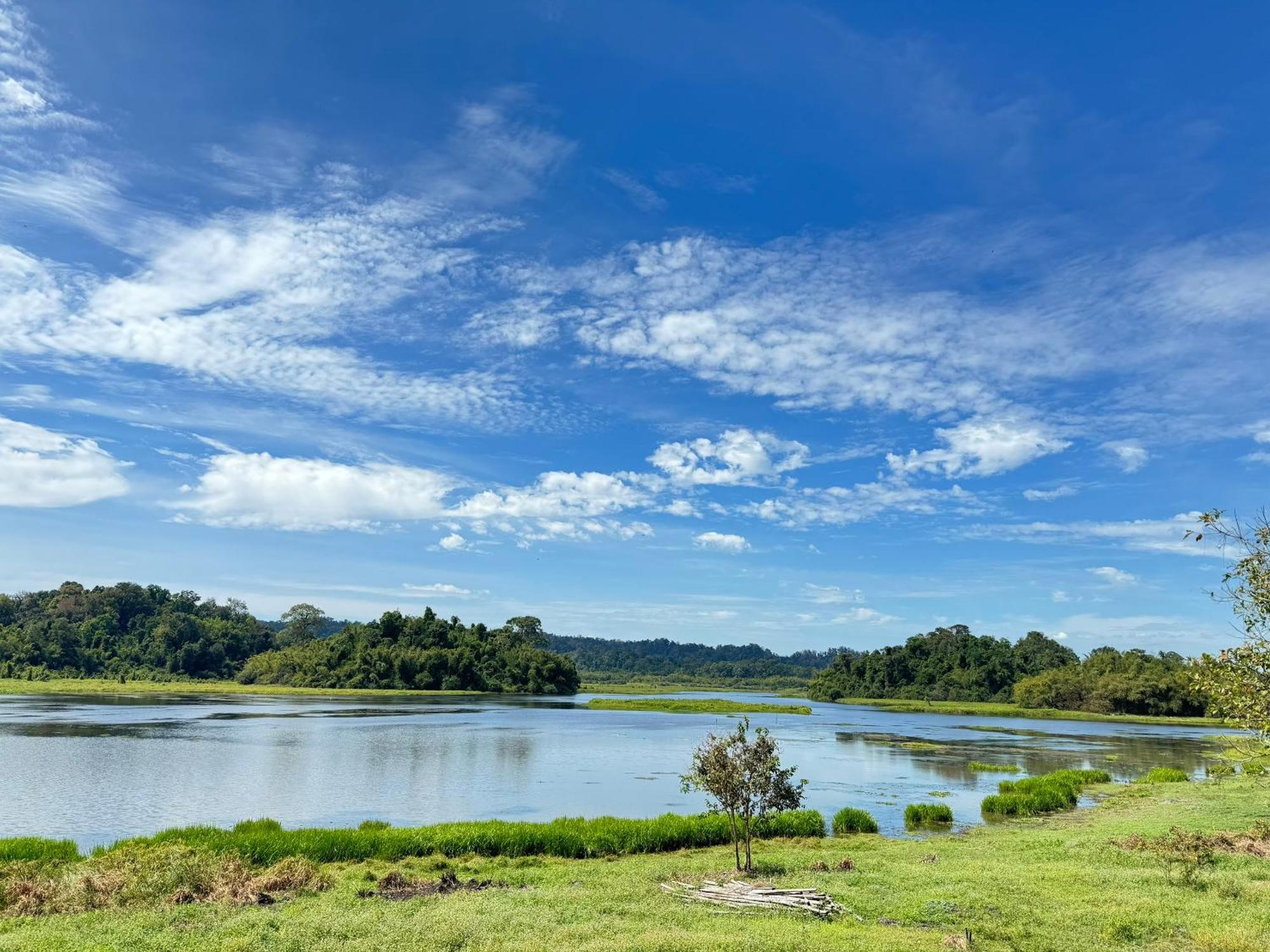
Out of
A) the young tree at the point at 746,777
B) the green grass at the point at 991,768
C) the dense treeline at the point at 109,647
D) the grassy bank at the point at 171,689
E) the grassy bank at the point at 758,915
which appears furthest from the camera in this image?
the dense treeline at the point at 109,647

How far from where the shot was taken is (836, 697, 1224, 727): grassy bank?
5064 inches

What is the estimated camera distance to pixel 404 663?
18062 cm

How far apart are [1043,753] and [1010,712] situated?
282 feet

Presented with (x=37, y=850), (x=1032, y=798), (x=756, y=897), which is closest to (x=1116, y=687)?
(x=1032, y=798)

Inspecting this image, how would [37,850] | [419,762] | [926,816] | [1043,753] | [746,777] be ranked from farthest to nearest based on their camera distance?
[1043,753] < [419,762] < [926,816] < [746,777] < [37,850]

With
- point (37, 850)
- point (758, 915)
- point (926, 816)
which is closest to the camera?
point (758, 915)

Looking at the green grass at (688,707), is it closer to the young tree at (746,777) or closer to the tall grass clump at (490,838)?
the tall grass clump at (490,838)

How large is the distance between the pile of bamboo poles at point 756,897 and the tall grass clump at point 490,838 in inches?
369

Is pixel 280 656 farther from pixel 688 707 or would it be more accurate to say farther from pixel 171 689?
pixel 688 707

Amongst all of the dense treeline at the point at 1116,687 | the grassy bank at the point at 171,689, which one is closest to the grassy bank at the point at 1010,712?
the dense treeline at the point at 1116,687

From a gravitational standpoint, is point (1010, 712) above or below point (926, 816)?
below

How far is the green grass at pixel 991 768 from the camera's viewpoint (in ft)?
192

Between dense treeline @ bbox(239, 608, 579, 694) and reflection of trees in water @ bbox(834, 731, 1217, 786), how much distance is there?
362ft

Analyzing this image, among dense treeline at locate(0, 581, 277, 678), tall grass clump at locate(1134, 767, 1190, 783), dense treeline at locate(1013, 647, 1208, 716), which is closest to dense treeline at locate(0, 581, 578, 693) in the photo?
dense treeline at locate(0, 581, 277, 678)
